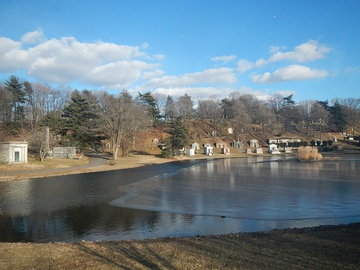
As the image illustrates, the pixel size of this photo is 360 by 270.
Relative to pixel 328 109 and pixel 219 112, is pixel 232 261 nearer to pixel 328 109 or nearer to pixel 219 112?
pixel 219 112

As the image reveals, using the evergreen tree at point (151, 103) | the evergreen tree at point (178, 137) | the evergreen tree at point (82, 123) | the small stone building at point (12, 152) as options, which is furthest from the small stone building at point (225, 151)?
the small stone building at point (12, 152)

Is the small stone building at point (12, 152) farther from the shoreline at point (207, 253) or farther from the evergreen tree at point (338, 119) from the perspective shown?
the evergreen tree at point (338, 119)

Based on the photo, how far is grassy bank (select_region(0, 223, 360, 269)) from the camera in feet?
23.9

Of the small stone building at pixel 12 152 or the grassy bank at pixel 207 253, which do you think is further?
the small stone building at pixel 12 152

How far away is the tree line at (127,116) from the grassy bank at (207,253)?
41.7m

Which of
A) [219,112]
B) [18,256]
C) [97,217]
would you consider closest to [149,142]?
[219,112]

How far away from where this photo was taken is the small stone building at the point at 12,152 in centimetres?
4166

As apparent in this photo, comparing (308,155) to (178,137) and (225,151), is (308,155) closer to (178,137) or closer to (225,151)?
(178,137)

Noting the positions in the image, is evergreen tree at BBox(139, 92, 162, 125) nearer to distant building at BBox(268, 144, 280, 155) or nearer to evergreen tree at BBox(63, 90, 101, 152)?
evergreen tree at BBox(63, 90, 101, 152)

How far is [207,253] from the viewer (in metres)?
8.19

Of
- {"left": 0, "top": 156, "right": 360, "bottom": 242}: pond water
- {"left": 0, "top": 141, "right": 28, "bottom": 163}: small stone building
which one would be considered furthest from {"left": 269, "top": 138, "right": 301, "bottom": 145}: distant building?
{"left": 0, "top": 141, "right": 28, "bottom": 163}: small stone building

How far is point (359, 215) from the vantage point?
14.7m

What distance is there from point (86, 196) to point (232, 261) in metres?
16.7

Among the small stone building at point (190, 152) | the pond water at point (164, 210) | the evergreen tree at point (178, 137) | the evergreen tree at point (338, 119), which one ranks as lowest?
the pond water at point (164, 210)
